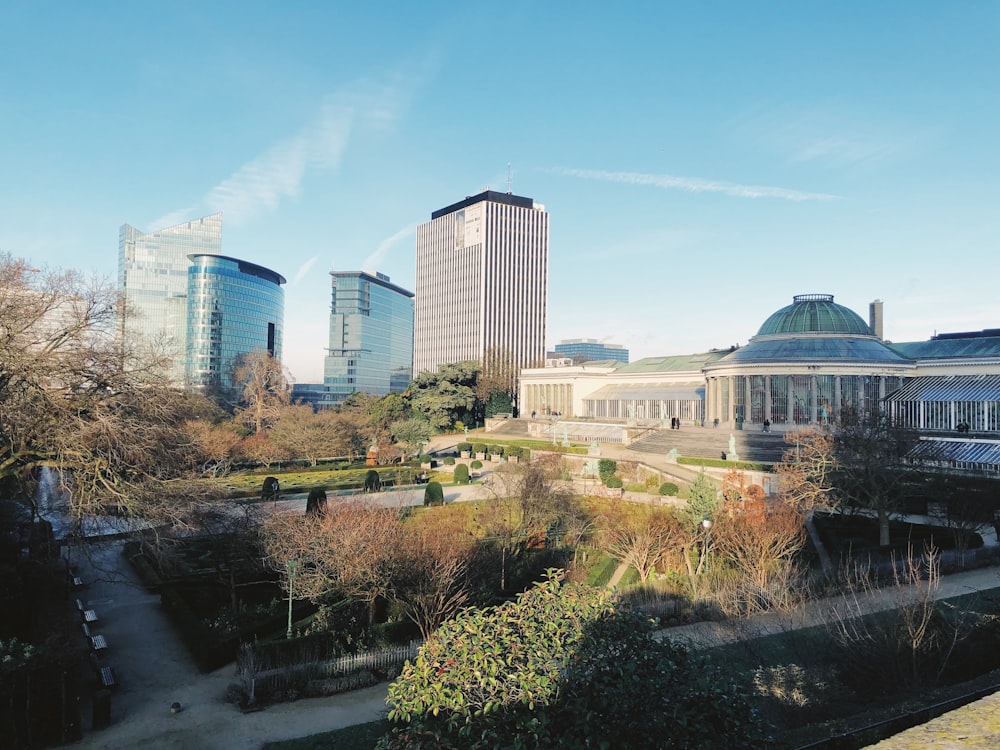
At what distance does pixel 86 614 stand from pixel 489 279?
100 meters

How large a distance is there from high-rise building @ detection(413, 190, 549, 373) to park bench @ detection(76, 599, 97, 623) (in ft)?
311

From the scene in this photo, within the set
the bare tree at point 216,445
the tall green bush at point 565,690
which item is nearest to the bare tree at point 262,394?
the bare tree at point 216,445

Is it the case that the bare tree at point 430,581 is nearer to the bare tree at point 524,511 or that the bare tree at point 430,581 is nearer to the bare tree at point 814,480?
the bare tree at point 524,511

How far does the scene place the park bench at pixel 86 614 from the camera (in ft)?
55.7

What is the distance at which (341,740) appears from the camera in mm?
11273

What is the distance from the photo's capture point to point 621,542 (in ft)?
69.0

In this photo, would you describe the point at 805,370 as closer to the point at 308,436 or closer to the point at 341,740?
the point at 308,436

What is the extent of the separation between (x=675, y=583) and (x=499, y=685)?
14.2 m

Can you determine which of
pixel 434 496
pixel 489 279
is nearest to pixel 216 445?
pixel 434 496

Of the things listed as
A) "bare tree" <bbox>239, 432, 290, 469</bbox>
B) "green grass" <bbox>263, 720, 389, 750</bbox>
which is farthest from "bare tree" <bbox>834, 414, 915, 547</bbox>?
"bare tree" <bbox>239, 432, 290, 469</bbox>

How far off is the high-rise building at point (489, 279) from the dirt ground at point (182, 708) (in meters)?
97.1

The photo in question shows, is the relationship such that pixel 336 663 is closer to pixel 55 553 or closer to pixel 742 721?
pixel 742 721

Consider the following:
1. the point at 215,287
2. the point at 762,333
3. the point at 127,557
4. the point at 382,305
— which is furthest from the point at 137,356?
the point at 382,305

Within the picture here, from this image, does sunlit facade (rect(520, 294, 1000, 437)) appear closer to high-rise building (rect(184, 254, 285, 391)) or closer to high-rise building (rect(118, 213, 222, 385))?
high-rise building (rect(184, 254, 285, 391))
